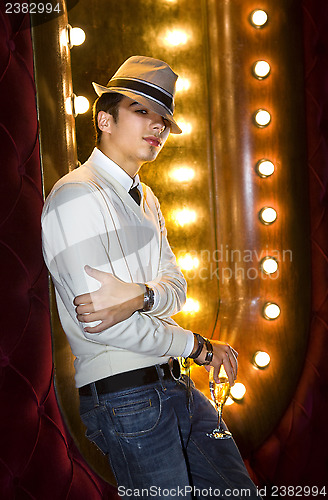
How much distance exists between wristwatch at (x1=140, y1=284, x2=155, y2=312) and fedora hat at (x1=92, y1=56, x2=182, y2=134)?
0.39 m

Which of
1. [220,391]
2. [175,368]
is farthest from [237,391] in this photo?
[175,368]

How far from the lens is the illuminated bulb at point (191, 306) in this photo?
1560mm

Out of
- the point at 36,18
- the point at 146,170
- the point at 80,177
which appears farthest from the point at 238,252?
the point at 36,18

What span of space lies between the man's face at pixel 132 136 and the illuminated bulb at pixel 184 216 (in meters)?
0.39

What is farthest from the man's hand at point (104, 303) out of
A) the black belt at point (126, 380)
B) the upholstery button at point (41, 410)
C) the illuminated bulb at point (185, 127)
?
the illuminated bulb at point (185, 127)

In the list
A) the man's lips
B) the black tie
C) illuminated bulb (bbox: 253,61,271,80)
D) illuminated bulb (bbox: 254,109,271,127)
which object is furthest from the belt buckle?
illuminated bulb (bbox: 253,61,271,80)

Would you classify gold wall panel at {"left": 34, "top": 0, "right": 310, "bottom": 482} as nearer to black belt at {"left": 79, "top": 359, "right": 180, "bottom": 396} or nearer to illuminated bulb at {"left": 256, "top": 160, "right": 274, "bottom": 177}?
illuminated bulb at {"left": 256, "top": 160, "right": 274, "bottom": 177}

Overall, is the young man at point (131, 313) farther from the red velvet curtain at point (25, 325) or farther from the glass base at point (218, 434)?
the red velvet curtain at point (25, 325)

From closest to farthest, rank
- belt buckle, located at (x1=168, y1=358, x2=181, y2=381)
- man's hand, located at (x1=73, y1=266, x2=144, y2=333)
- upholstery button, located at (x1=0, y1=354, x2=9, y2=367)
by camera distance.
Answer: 1. man's hand, located at (x1=73, y1=266, x2=144, y2=333)
2. belt buckle, located at (x1=168, y1=358, x2=181, y2=381)
3. upholstery button, located at (x1=0, y1=354, x2=9, y2=367)

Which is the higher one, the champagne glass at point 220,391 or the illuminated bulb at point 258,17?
the illuminated bulb at point 258,17

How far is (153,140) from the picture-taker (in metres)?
1.18

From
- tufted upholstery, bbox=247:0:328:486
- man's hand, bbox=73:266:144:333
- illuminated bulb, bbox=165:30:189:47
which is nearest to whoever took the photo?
man's hand, bbox=73:266:144:333

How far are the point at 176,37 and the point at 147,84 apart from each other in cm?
46

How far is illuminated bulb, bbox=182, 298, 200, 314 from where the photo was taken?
1560 millimetres
